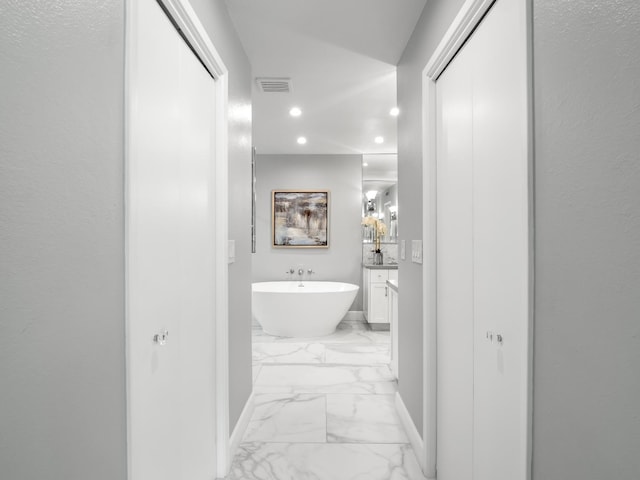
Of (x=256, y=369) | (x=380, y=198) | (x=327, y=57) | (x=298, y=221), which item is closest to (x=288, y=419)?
(x=256, y=369)

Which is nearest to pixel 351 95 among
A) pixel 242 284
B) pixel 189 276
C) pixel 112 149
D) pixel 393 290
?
pixel 393 290

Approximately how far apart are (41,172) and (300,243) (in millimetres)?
4696

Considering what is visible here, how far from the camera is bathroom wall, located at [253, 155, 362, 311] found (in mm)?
5355

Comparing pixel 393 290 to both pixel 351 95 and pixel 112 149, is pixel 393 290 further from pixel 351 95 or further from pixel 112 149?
pixel 112 149

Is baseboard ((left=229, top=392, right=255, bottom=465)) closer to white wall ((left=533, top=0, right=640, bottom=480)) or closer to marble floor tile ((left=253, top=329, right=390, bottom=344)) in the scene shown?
white wall ((left=533, top=0, right=640, bottom=480))

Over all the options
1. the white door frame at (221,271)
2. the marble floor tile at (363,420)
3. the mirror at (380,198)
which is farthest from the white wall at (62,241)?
the mirror at (380,198)

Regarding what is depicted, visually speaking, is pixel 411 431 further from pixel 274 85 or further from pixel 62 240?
pixel 274 85

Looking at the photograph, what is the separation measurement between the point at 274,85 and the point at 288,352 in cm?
264

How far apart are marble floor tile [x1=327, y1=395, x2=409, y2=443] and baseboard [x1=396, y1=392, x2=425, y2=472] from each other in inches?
1.9

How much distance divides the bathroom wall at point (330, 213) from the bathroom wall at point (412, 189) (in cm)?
288

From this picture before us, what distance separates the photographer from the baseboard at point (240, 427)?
1959 millimetres

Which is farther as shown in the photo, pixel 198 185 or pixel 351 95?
pixel 351 95

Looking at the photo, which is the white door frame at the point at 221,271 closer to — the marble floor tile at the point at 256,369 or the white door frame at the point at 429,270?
the white door frame at the point at 429,270

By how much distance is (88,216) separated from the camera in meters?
0.81
